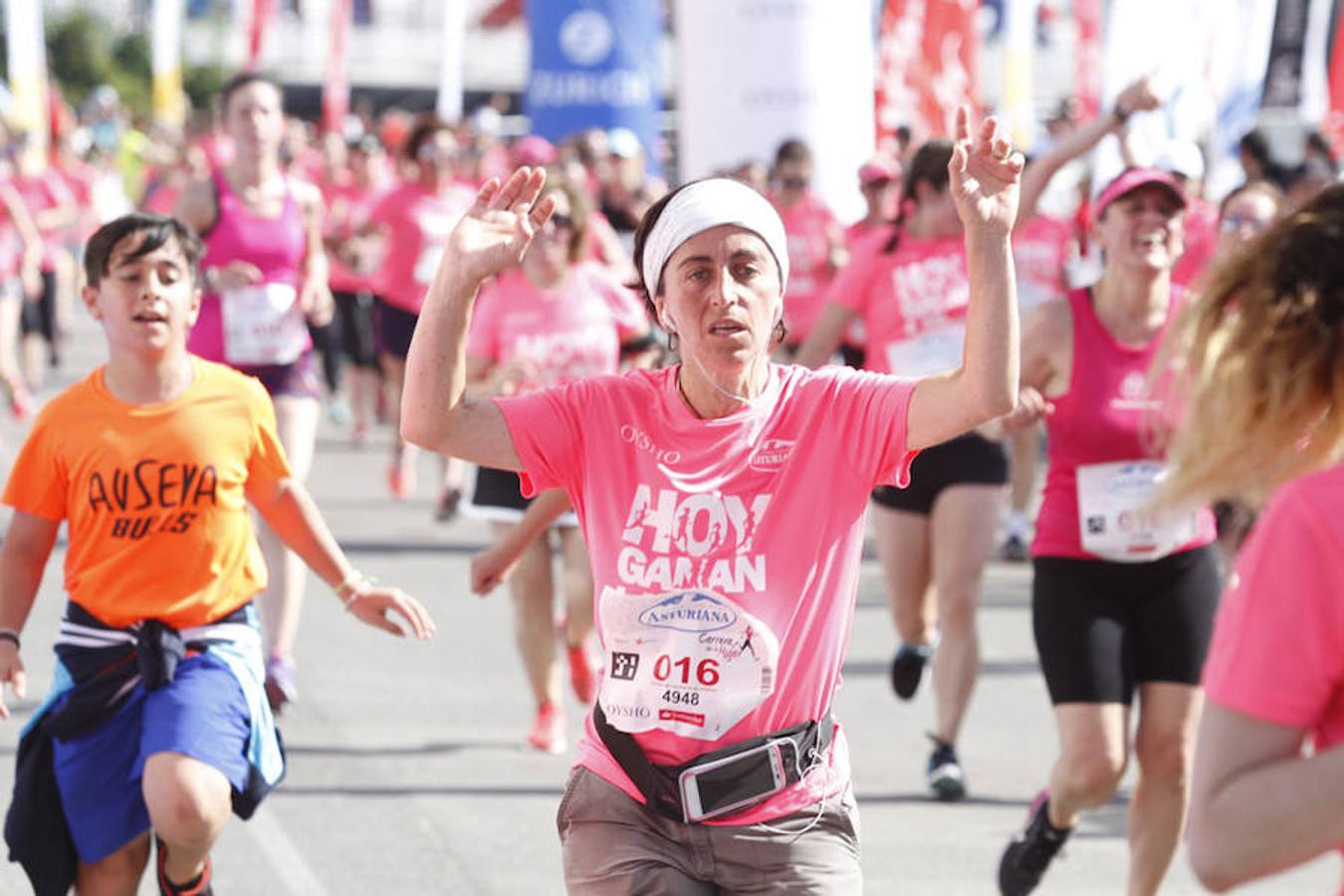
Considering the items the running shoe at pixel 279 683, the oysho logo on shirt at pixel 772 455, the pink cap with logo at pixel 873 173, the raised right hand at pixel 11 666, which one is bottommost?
the running shoe at pixel 279 683

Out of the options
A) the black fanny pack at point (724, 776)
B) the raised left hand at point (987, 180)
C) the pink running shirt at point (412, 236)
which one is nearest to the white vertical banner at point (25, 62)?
the pink running shirt at point (412, 236)

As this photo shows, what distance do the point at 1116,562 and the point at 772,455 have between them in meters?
2.19

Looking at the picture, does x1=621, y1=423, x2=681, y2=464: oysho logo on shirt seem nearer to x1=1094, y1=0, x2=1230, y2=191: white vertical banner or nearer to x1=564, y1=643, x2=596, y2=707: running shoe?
x1=564, y1=643, x2=596, y2=707: running shoe

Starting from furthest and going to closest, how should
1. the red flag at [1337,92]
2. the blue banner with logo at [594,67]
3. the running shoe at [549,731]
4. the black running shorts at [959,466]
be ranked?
the red flag at [1337,92]
the blue banner with logo at [594,67]
the running shoe at [549,731]
the black running shorts at [959,466]

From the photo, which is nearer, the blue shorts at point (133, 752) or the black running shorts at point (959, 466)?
the blue shorts at point (133, 752)

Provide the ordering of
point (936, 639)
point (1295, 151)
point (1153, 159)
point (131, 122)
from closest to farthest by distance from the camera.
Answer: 1. point (1153, 159)
2. point (936, 639)
3. point (1295, 151)
4. point (131, 122)

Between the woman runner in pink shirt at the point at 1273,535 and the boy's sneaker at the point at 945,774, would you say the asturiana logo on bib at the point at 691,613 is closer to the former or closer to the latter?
the woman runner in pink shirt at the point at 1273,535

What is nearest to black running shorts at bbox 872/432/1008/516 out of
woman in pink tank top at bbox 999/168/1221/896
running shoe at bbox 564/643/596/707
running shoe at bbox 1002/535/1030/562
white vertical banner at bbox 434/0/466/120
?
running shoe at bbox 564/643/596/707

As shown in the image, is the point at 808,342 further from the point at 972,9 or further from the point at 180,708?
the point at 972,9

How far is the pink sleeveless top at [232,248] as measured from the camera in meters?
8.36

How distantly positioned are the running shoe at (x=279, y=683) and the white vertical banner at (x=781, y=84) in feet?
21.5

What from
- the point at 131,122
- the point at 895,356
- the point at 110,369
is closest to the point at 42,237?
the point at 895,356

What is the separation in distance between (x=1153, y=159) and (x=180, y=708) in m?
3.91

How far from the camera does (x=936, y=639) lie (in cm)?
790
